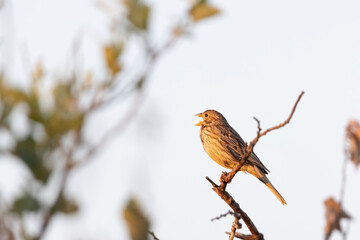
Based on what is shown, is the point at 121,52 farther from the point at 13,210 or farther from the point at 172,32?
the point at 13,210

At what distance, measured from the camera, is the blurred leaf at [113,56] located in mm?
9398

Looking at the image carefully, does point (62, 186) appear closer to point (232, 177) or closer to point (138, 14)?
point (138, 14)

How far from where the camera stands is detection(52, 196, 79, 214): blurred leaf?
30.1 feet

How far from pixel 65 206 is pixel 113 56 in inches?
76.6

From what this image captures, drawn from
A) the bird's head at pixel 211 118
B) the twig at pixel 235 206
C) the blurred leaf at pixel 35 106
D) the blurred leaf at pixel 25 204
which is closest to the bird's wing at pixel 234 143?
the bird's head at pixel 211 118

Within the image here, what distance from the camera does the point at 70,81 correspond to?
905 cm

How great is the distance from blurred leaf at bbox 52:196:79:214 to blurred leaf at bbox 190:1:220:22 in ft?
9.63

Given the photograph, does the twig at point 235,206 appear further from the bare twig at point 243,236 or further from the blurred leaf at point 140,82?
the blurred leaf at point 140,82

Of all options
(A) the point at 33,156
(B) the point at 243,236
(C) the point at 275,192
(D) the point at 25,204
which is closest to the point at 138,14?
(A) the point at 33,156

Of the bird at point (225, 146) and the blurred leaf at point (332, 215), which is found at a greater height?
the bird at point (225, 146)

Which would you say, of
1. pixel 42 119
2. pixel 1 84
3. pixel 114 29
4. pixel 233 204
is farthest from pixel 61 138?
pixel 233 204

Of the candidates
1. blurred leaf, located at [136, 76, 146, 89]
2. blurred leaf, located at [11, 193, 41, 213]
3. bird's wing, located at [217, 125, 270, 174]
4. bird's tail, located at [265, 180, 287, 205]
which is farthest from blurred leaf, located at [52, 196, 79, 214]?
bird's tail, located at [265, 180, 287, 205]

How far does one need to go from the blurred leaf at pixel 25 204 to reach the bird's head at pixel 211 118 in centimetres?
229

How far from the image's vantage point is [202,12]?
33.7 ft
